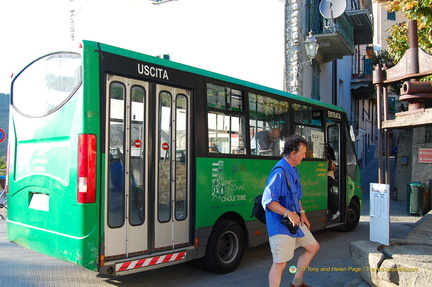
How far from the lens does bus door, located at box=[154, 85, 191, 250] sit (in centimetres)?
537

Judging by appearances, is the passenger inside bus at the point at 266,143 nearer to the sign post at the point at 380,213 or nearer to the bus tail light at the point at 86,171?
the sign post at the point at 380,213

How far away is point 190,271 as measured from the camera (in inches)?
251

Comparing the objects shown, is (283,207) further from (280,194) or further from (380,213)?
(380,213)

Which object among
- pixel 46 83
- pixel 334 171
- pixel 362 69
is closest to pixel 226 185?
pixel 46 83

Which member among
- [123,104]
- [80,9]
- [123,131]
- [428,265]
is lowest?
[428,265]

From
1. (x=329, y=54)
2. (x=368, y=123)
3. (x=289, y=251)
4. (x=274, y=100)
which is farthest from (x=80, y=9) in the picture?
(x=368, y=123)

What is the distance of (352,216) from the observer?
9992mm

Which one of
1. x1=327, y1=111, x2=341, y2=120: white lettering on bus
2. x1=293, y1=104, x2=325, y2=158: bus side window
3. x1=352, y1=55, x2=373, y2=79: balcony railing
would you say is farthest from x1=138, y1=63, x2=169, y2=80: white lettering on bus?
x1=352, y1=55, x2=373, y2=79: balcony railing

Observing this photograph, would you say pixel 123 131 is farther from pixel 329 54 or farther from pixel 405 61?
pixel 329 54

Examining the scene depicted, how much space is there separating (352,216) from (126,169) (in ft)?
22.3

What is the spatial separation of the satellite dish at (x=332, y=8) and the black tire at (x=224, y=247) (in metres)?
10.7

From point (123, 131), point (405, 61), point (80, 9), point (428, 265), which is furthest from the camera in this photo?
point (80, 9)

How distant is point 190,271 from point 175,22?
13382mm

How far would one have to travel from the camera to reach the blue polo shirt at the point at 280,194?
4336 millimetres
